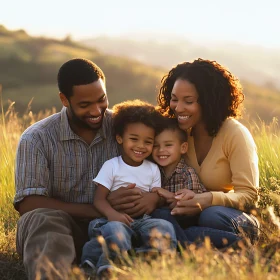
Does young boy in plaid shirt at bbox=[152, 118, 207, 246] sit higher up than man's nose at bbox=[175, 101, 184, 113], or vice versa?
man's nose at bbox=[175, 101, 184, 113]

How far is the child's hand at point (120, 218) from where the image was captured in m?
4.85

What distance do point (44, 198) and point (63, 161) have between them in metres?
0.36

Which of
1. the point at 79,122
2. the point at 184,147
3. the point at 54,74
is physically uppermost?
the point at 79,122

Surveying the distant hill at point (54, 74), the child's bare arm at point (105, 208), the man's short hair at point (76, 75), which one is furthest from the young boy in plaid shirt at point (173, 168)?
the distant hill at point (54, 74)

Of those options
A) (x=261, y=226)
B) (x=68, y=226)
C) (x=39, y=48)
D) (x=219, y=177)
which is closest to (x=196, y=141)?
(x=219, y=177)

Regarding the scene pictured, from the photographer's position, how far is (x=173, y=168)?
17.5 feet

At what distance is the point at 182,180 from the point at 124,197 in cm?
52

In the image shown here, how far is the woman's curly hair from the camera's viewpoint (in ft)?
17.3

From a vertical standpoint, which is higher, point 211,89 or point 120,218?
point 211,89

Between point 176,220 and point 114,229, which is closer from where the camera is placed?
point 114,229

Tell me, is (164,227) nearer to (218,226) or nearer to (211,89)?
(218,226)

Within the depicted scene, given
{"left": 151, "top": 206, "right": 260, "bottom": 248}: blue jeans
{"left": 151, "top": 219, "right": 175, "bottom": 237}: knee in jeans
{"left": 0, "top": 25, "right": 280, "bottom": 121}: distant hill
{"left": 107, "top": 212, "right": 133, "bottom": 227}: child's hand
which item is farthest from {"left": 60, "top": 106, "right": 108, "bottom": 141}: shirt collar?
{"left": 0, "top": 25, "right": 280, "bottom": 121}: distant hill

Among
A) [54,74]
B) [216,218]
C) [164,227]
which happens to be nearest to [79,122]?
[164,227]

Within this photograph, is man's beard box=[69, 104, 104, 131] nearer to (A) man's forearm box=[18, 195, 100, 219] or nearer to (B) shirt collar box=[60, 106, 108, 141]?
(B) shirt collar box=[60, 106, 108, 141]
